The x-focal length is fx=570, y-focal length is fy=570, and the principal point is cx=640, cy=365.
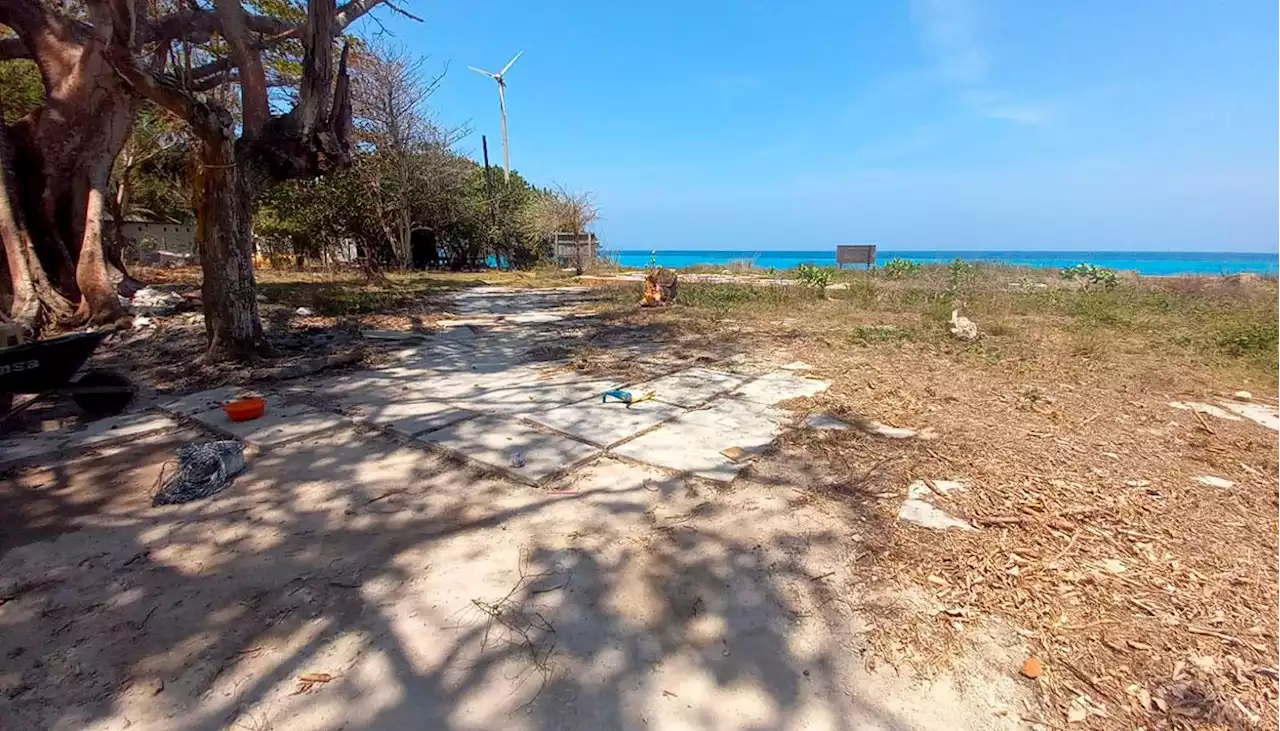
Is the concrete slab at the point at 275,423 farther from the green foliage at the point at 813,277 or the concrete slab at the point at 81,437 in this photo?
the green foliage at the point at 813,277

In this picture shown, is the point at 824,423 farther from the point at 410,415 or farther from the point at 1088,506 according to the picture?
the point at 410,415

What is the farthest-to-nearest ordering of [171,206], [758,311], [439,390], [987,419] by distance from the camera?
[171,206] < [758,311] < [439,390] < [987,419]

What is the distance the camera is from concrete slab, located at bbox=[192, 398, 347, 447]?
3051 mm

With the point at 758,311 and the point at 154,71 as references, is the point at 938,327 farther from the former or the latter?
the point at 154,71

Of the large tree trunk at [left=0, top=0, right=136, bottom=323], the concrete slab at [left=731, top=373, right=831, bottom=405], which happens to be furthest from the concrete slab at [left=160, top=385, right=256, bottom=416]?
the concrete slab at [left=731, top=373, right=831, bottom=405]

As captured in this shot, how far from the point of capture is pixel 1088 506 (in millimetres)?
2223

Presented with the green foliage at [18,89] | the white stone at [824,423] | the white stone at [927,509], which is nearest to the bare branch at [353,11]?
the white stone at [824,423]

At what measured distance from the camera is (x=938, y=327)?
248 inches

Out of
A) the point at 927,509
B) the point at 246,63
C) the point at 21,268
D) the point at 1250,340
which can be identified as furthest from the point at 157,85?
the point at 1250,340

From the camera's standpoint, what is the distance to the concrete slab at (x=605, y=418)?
3.09 metres

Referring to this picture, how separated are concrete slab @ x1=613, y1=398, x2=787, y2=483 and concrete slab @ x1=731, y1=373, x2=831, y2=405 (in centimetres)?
21

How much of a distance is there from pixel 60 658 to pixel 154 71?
433 centimetres

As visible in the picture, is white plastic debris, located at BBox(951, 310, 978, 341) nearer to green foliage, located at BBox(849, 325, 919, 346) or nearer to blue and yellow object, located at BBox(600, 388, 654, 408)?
green foliage, located at BBox(849, 325, 919, 346)

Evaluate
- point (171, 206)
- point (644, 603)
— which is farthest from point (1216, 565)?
point (171, 206)
